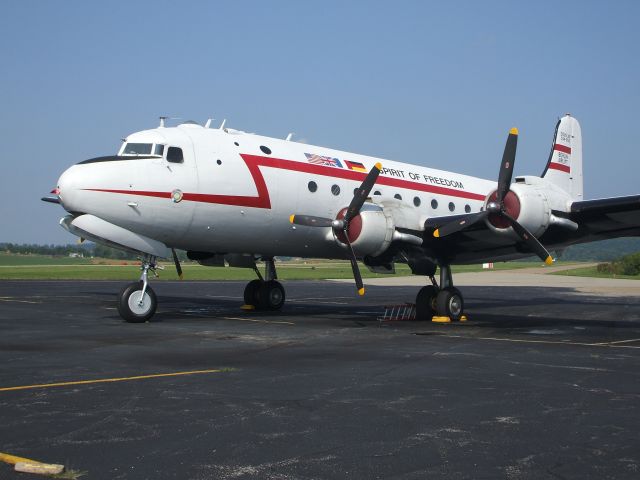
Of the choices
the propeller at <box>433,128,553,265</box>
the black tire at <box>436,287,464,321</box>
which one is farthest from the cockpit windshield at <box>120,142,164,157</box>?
the black tire at <box>436,287,464,321</box>

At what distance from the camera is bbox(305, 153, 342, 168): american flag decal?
65.3ft

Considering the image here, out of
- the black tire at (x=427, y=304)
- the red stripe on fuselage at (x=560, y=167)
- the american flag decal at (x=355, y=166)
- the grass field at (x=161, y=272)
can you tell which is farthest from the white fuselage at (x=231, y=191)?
the grass field at (x=161, y=272)

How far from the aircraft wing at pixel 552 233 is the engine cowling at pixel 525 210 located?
34cm

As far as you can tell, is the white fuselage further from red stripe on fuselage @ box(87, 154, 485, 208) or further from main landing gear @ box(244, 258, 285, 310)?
main landing gear @ box(244, 258, 285, 310)

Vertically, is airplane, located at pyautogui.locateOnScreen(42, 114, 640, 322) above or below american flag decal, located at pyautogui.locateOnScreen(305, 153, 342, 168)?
below

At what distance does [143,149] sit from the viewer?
57.3ft

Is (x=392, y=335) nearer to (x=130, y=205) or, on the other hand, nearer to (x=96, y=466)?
(x=130, y=205)

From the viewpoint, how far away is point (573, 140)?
24.8m

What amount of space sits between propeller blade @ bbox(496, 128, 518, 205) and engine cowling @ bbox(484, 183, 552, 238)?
0.27m

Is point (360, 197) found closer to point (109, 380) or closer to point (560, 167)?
point (560, 167)

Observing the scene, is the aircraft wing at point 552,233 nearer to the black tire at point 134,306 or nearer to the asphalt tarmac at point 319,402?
the asphalt tarmac at point 319,402

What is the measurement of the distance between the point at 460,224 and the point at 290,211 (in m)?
4.60

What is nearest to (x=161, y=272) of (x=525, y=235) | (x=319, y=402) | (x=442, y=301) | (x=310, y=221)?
(x=442, y=301)

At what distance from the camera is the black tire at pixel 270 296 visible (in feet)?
77.1
